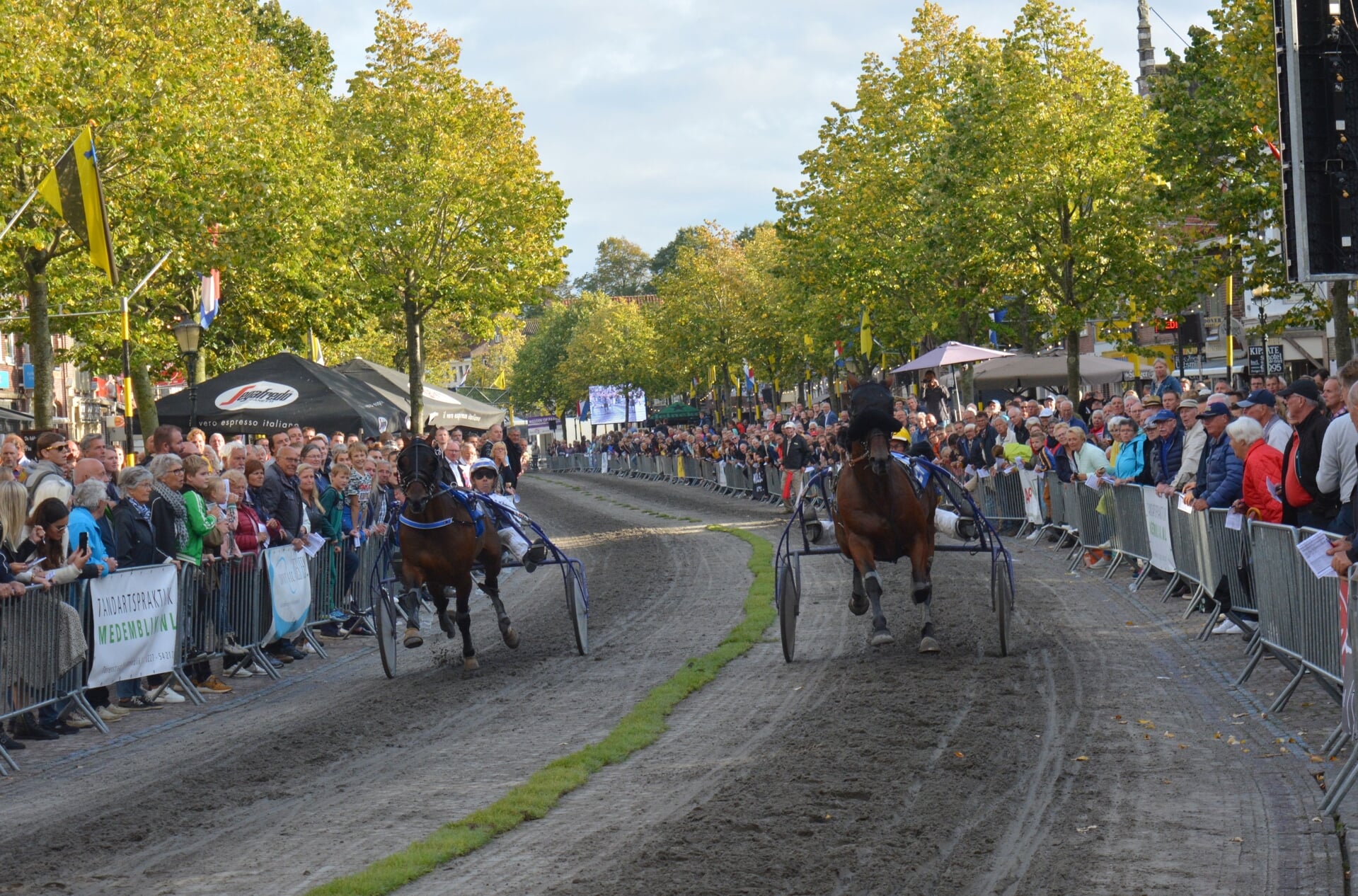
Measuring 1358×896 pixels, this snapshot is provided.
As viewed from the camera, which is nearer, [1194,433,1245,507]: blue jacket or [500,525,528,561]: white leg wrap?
[1194,433,1245,507]: blue jacket

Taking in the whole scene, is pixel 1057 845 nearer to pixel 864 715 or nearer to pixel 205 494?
pixel 864 715

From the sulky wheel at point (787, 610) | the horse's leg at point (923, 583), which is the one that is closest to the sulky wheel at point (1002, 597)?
the horse's leg at point (923, 583)

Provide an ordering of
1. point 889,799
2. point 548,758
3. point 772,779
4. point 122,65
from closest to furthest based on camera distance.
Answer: point 889,799, point 772,779, point 548,758, point 122,65

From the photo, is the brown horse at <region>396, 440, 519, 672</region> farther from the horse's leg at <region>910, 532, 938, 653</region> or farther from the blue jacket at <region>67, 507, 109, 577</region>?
the horse's leg at <region>910, 532, 938, 653</region>

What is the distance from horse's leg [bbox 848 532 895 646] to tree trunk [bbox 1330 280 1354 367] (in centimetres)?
1146

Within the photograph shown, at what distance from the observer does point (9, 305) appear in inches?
1265

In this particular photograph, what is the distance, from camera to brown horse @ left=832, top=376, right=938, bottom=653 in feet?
37.7

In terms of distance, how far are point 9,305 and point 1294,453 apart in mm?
27839

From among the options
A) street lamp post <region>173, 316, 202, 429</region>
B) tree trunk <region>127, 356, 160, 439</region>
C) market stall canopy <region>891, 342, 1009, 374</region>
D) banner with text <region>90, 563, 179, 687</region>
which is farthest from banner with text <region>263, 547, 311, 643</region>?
tree trunk <region>127, 356, 160, 439</region>

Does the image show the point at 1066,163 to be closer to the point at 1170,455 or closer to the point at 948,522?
the point at 1170,455

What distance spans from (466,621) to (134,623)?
2.53 meters

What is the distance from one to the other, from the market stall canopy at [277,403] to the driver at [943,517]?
14.8 meters

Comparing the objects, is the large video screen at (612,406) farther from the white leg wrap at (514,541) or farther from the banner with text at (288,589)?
the white leg wrap at (514,541)

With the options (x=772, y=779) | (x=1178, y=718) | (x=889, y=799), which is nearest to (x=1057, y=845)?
(x=889, y=799)
